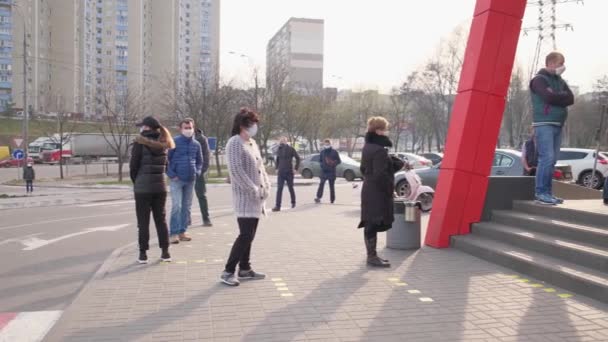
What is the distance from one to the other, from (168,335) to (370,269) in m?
3.07

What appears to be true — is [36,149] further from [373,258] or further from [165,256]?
[373,258]

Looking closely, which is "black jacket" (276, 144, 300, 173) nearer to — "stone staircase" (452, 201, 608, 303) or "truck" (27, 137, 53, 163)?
"stone staircase" (452, 201, 608, 303)

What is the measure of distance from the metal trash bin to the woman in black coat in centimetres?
119

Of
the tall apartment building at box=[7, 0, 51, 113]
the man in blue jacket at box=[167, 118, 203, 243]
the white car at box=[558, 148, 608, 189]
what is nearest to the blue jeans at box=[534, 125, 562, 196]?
the man in blue jacket at box=[167, 118, 203, 243]

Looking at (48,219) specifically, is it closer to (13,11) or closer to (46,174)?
(46,174)

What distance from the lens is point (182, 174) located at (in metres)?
8.78

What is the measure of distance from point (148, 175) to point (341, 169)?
24095 mm

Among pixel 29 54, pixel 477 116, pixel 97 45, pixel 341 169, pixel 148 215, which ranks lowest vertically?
pixel 341 169

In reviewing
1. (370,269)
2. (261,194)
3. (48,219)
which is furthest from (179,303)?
(48,219)

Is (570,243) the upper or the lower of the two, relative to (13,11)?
lower

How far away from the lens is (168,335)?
14.5 ft

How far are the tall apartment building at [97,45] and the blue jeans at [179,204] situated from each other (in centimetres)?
6452

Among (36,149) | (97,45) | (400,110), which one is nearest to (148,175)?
(36,149)

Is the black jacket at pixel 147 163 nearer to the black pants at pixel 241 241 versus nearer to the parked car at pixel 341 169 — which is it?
the black pants at pixel 241 241
